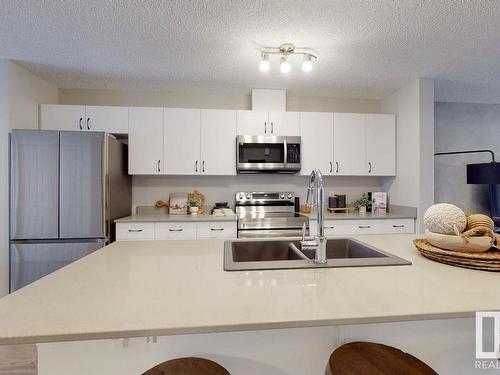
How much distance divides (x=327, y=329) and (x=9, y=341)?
870mm

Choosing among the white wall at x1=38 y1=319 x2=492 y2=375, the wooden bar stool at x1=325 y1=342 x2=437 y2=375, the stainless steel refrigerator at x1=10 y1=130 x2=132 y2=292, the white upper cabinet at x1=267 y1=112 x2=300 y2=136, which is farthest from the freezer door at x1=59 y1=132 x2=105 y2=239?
the wooden bar stool at x1=325 y1=342 x2=437 y2=375

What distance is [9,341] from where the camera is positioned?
606mm

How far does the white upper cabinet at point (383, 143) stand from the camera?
3.30 metres

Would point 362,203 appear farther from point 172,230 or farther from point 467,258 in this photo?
point 467,258

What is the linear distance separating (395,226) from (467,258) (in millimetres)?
2089

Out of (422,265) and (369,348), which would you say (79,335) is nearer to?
(369,348)

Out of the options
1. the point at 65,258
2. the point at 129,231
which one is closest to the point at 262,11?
the point at 129,231

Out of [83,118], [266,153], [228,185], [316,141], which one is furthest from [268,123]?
[83,118]

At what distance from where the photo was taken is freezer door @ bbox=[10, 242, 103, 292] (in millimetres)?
2508

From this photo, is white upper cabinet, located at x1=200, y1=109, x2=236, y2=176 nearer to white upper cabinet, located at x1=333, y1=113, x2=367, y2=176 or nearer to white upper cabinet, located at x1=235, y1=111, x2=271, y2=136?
white upper cabinet, located at x1=235, y1=111, x2=271, y2=136

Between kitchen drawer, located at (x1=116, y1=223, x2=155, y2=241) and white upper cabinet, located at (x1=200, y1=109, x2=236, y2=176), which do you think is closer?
kitchen drawer, located at (x1=116, y1=223, x2=155, y2=241)

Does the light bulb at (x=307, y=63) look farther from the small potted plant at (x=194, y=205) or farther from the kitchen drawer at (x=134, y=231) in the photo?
the kitchen drawer at (x=134, y=231)

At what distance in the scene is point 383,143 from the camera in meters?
3.30

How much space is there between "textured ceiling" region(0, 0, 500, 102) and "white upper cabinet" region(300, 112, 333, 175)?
14.2 inches
